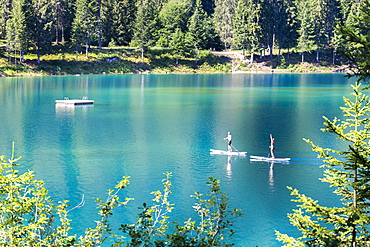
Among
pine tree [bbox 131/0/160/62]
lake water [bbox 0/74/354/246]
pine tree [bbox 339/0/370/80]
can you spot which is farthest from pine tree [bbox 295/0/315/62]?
pine tree [bbox 339/0/370/80]

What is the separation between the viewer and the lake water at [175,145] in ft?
87.0

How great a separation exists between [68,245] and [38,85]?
81922 mm

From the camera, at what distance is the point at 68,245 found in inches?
445

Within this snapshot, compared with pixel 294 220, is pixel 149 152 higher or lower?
lower

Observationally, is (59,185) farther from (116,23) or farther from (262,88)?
(116,23)

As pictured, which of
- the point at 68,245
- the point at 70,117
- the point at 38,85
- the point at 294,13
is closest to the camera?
the point at 68,245

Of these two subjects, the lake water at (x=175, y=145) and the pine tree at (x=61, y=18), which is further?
the pine tree at (x=61, y=18)

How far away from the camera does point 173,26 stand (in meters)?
144

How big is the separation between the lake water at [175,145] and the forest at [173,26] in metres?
38.1

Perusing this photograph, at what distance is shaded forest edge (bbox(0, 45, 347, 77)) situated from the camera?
109625 mm

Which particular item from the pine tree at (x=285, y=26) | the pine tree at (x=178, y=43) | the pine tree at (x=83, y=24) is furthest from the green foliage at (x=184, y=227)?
the pine tree at (x=285, y=26)

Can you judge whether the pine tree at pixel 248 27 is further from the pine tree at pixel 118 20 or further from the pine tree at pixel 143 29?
the pine tree at pixel 118 20

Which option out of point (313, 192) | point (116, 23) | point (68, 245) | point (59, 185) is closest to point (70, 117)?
point (59, 185)

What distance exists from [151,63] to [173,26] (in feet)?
64.5
